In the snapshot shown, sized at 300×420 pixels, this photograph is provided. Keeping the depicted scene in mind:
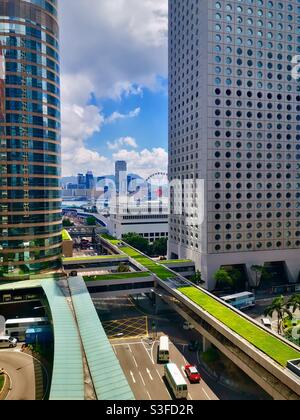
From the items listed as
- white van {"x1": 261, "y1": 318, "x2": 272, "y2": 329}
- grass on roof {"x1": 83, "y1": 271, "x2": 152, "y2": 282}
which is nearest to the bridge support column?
white van {"x1": 261, "y1": 318, "x2": 272, "y2": 329}

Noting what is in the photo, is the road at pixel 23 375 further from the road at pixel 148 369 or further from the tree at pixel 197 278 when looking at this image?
the tree at pixel 197 278

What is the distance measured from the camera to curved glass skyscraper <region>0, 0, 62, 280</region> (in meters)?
42.7

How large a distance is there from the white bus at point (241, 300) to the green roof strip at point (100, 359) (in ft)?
68.0

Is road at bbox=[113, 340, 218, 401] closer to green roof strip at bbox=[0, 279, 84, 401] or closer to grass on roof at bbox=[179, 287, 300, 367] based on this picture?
grass on roof at bbox=[179, 287, 300, 367]

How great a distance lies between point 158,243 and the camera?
248 feet

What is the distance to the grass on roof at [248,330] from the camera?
73.8ft

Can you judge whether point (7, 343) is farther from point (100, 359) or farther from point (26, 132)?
point (26, 132)

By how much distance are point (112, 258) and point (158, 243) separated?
20.8m

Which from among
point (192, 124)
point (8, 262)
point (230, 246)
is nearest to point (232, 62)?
point (192, 124)

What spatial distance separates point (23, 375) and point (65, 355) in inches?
402

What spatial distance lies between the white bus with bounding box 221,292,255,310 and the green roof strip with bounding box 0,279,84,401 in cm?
2154

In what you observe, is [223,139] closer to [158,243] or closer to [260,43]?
[260,43]

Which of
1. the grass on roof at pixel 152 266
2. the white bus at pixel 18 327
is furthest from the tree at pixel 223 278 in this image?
the white bus at pixel 18 327

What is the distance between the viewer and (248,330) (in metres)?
26.4
